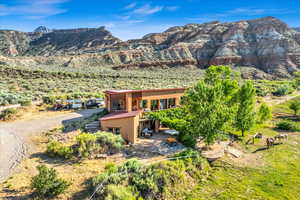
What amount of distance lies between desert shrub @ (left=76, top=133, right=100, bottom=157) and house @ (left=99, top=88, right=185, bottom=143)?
8.69ft

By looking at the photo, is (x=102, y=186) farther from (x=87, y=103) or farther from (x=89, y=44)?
(x=89, y=44)

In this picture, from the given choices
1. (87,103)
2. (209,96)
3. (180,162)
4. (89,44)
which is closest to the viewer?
(180,162)

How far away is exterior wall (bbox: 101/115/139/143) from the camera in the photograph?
14.6m

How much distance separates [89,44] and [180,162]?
114090 mm

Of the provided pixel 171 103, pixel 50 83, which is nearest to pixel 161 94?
pixel 171 103

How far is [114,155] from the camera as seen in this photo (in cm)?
1299

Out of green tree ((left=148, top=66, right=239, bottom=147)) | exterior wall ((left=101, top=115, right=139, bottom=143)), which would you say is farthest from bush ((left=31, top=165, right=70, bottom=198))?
green tree ((left=148, top=66, right=239, bottom=147))

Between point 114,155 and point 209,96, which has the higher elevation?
point 209,96

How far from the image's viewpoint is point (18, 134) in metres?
15.6

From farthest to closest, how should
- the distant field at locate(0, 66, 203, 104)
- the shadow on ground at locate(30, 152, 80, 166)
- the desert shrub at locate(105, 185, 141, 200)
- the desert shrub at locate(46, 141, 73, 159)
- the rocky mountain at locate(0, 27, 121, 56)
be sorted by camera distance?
1. the rocky mountain at locate(0, 27, 121, 56)
2. the distant field at locate(0, 66, 203, 104)
3. the desert shrub at locate(46, 141, 73, 159)
4. the shadow on ground at locate(30, 152, 80, 166)
5. the desert shrub at locate(105, 185, 141, 200)

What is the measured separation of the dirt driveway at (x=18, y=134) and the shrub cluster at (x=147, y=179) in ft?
19.0

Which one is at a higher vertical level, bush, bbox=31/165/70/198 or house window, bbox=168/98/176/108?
house window, bbox=168/98/176/108

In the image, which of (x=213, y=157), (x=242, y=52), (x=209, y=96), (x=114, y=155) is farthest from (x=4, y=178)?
(x=242, y=52)

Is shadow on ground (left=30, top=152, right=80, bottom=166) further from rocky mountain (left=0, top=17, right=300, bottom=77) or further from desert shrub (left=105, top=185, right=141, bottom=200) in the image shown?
rocky mountain (left=0, top=17, right=300, bottom=77)
